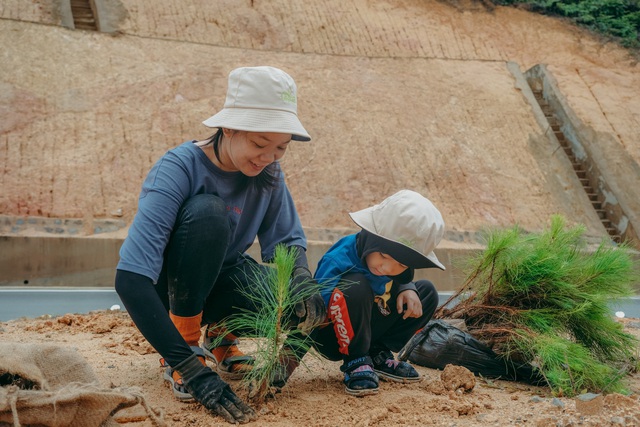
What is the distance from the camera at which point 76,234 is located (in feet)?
25.3

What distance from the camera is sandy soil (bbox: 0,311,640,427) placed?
2.51 meters

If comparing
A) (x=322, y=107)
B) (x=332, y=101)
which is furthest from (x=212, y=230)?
(x=332, y=101)

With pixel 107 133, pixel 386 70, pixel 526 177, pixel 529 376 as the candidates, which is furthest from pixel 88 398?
pixel 386 70

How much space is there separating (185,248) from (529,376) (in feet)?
5.72

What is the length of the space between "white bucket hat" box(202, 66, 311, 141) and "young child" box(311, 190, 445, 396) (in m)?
0.53

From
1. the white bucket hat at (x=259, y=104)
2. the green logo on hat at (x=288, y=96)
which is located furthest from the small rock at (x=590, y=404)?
the green logo on hat at (x=288, y=96)

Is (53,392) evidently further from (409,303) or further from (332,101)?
(332,101)

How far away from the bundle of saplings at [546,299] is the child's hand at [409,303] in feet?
1.85

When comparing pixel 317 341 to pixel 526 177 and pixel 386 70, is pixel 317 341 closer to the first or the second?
pixel 526 177

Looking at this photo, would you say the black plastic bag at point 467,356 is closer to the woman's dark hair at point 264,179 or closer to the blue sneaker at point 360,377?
the blue sneaker at point 360,377

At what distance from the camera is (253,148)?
2.67m

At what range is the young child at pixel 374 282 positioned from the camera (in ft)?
9.49

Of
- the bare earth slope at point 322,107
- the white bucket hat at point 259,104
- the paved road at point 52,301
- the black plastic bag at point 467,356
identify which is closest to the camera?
the white bucket hat at point 259,104

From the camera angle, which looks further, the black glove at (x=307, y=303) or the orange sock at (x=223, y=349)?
the orange sock at (x=223, y=349)
